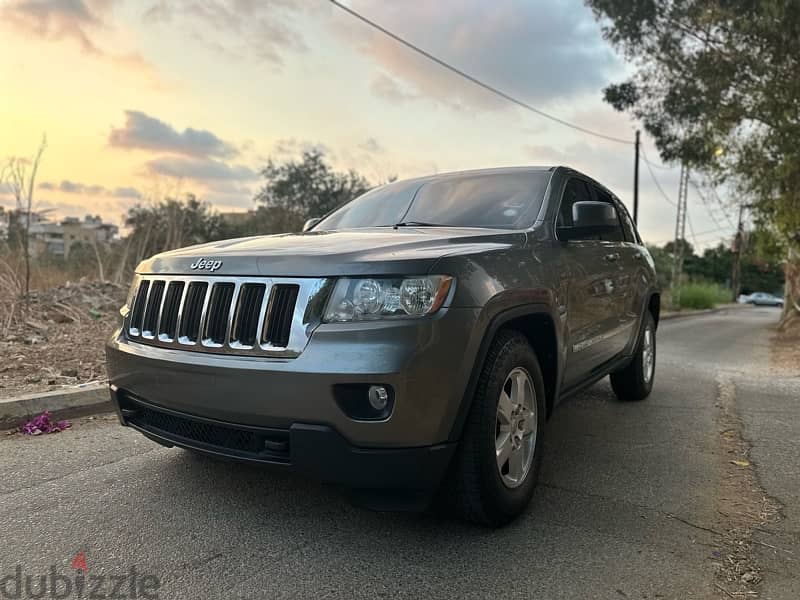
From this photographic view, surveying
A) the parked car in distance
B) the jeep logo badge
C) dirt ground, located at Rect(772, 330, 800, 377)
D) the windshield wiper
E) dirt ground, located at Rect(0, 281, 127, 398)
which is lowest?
the parked car in distance

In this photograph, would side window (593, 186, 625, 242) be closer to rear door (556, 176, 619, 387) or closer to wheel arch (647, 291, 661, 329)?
rear door (556, 176, 619, 387)

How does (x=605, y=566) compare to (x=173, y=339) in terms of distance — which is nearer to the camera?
(x=605, y=566)

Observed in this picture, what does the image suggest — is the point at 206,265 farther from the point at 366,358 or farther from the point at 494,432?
the point at 494,432

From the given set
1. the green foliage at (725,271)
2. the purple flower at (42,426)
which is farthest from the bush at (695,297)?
the green foliage at (725,271)

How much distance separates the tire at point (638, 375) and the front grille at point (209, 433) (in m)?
3.60

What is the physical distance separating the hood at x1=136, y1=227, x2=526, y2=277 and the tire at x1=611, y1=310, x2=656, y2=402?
8.56 feet

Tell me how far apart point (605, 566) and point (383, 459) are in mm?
1007

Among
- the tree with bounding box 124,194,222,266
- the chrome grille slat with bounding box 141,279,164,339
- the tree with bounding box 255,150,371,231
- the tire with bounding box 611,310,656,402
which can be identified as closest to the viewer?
the chrome grille slat with bounding box 141,279,164,339

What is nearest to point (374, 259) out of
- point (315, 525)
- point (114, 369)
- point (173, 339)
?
point (173, 339)

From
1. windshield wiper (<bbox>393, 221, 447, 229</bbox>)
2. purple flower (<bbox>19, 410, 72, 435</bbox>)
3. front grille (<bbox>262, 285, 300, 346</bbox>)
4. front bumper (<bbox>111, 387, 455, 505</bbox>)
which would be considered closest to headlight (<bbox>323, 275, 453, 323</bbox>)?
front grille (<bbox>262, 285, 300, 346</bbox>)

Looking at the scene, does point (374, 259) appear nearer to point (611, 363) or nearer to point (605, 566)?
point (605, 566)

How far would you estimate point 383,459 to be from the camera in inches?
88.7

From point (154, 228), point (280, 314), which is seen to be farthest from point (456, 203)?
point (154, 228)

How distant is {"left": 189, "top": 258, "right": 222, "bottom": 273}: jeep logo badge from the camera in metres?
2.66
